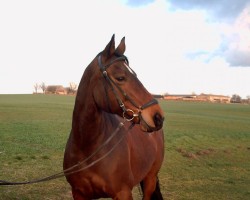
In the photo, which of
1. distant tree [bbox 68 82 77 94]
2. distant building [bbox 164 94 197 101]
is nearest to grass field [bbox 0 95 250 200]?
distant tree [bbox 68 82 77 94]

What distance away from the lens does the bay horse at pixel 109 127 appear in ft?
11.6

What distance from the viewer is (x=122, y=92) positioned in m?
3.56

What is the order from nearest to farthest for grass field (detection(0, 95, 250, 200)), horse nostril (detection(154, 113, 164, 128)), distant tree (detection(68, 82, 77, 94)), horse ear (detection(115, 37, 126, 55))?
horse nostril (detection(154, 113, 164, 128))
horse ear (detection(115, 37, 126, 55))
grass field (detection(0, 95, 250, 200))
distant tree (detection(68, 82, 77, 94))

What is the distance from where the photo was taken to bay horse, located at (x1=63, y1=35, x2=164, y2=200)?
3.54 meters

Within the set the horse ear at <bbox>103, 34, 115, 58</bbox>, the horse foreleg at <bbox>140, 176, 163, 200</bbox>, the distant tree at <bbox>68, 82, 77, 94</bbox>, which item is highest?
the distant tree at <bbox>68, 82, 77, 94</bbox>

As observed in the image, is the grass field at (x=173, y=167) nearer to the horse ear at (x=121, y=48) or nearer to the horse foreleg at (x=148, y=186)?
the horse foreleg at (x=148, y=186)

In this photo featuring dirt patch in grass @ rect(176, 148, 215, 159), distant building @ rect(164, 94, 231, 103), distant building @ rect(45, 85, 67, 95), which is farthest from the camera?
distant building @ rect(164, 94, 231, 103)

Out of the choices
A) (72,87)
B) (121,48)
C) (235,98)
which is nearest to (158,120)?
(121,48)

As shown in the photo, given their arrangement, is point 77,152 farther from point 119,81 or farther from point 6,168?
point 6,168

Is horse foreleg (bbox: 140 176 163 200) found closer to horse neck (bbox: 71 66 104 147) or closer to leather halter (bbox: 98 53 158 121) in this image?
horse neck (bbox: 71 66 104 147)

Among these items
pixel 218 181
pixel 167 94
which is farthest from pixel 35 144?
pixel 167 94

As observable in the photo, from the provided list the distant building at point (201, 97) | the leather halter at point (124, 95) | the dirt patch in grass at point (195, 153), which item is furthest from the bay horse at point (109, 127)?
the distant building at point (201, 97)

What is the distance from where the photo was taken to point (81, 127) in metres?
4.00

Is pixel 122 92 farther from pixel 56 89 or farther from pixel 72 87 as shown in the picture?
pixel 56 89
